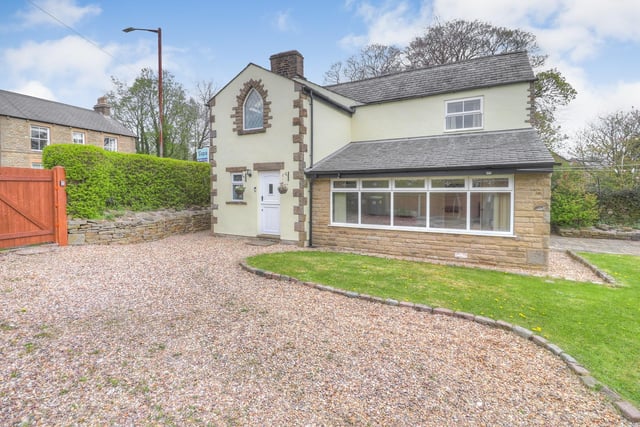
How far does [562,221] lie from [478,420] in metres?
14.7

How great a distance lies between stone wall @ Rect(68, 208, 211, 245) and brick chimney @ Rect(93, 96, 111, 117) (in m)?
21.5

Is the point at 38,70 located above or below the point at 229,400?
above

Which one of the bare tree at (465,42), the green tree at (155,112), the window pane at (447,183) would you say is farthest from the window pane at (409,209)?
the green tree at (155,112)

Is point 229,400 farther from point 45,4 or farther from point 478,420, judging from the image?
point 45,4

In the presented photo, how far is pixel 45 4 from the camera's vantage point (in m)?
11.1

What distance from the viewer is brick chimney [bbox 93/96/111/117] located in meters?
27.8

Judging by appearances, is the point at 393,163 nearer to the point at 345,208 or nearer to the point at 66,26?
the point at 345,208

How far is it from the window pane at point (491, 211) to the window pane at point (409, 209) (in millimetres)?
1322

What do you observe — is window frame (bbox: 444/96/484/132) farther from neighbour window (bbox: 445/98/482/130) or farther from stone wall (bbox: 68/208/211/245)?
stone wall (bbox: 68/208/211/245)

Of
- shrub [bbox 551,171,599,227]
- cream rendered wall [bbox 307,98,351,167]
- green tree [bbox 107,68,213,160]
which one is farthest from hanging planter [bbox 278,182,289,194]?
green tree [bbox 107,68,213,160]

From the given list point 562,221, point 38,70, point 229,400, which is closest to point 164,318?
point 229,400

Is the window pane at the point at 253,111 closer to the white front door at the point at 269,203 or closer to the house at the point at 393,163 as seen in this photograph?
the house at the point at 393,163

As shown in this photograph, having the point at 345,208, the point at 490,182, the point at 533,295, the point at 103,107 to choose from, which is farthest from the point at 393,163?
the point at 103,107

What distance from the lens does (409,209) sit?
9.48 meters
